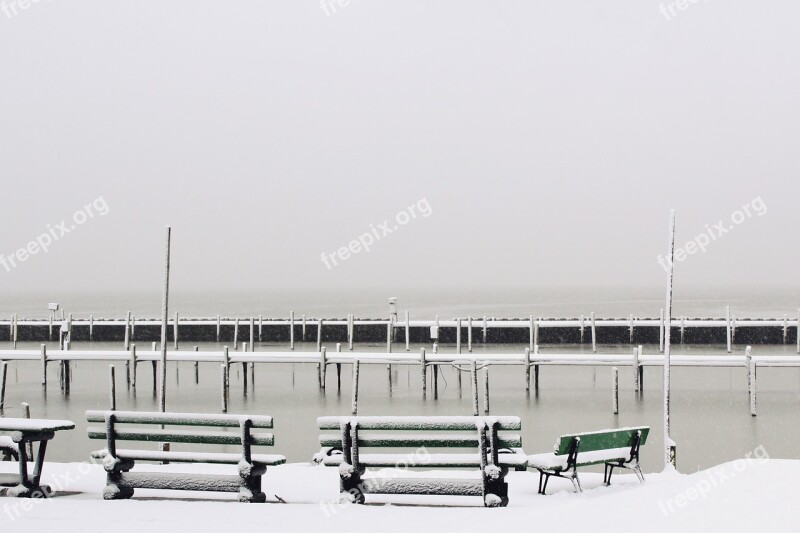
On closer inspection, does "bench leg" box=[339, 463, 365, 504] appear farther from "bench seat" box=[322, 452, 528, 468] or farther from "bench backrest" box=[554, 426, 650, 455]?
"bench backrest" box=[554, 426, 650, 455]

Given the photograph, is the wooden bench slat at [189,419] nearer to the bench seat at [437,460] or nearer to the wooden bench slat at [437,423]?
the wooden bench slat at [437,423]

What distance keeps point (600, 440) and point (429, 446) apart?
3038 millimetres

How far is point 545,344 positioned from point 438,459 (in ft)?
122

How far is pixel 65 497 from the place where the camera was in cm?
768

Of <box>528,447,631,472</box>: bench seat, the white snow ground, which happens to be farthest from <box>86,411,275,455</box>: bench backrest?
<box>528,447,631,472</box>: bench seat

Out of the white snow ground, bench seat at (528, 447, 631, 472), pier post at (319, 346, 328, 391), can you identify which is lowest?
pier post at (319, 346, 328, 391)

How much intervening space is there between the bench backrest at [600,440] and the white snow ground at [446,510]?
0.72m

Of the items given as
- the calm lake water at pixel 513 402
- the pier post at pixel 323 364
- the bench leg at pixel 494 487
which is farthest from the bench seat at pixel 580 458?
the pier post at pixel 323 364

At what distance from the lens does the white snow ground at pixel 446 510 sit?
251 inches

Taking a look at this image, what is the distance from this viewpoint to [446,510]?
276 inches

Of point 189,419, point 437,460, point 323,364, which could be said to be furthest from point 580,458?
point 323,364

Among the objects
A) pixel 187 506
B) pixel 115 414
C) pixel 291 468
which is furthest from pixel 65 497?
pixel 291 468

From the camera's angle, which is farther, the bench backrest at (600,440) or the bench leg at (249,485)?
the bench backrest at (600,440)

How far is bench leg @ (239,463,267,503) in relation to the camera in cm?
752
